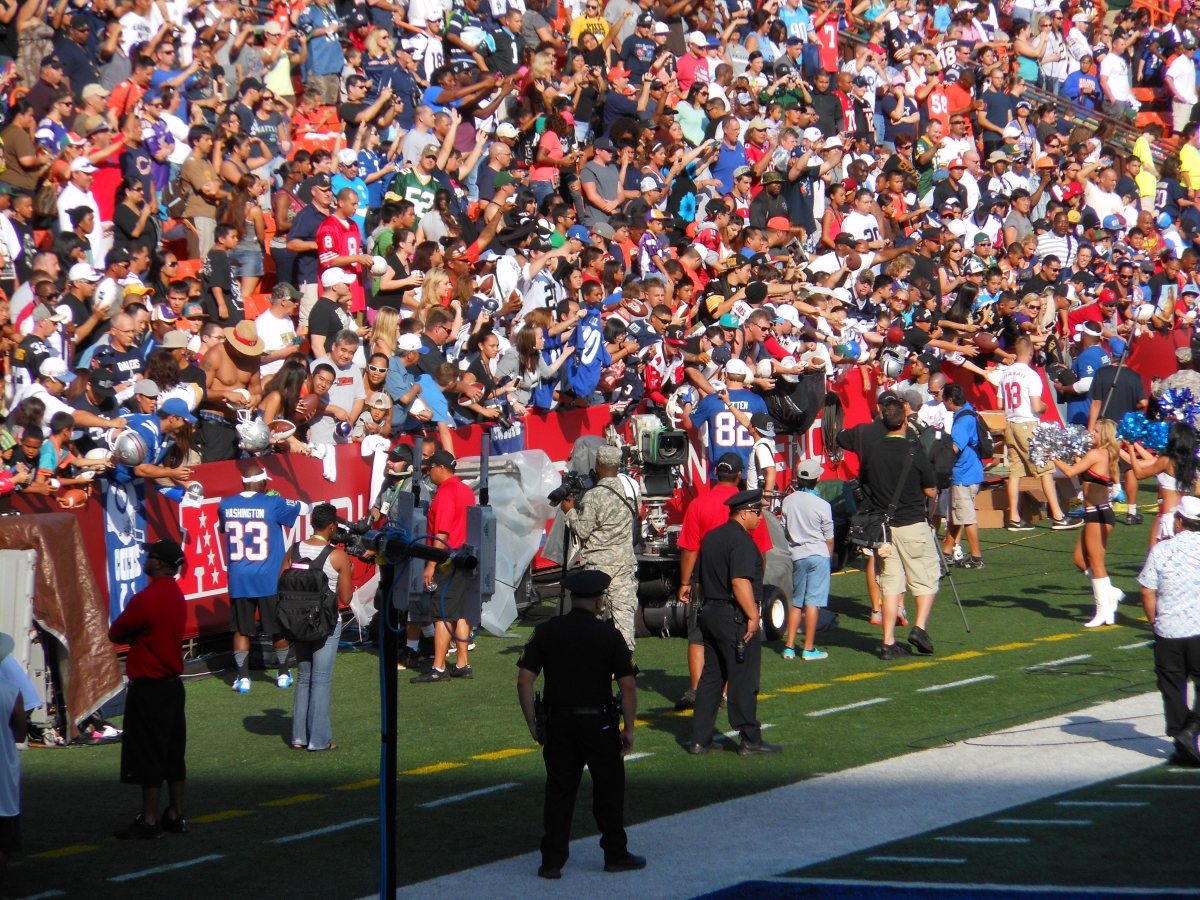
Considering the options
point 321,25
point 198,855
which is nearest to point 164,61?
point 321,25

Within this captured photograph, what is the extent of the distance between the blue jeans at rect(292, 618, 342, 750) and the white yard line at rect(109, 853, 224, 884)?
7.61 ft

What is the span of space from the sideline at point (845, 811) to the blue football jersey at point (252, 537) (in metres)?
4.44

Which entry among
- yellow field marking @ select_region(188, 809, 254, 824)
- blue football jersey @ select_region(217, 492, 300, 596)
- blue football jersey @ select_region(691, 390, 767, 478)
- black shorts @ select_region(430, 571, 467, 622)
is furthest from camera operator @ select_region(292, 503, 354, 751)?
blue football jersey @ select_region(691, 390, 767, 478)

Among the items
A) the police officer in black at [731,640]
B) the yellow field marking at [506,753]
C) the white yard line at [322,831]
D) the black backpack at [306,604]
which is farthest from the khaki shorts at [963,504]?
the white yard line at [322,831]

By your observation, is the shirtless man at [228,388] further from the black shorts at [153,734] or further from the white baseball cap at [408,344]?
the black shorts at [153,734]

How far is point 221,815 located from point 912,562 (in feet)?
22.2

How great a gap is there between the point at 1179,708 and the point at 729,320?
31.0 feet

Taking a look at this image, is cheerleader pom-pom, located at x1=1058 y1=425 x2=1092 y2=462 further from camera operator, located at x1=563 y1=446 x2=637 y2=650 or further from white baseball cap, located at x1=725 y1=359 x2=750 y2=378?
camera operator, located at x1=563 y1=446 x2=637 y2=650

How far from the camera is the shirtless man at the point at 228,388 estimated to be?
46.5 ft

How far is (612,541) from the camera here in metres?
12.9

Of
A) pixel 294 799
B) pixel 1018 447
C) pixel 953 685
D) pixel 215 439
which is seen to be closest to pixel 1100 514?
pixel 953 685

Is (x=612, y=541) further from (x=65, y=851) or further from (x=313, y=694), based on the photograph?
(x=65, y=851)

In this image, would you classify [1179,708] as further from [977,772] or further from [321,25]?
[321,25]

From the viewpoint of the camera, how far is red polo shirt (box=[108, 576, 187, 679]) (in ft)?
31.9
